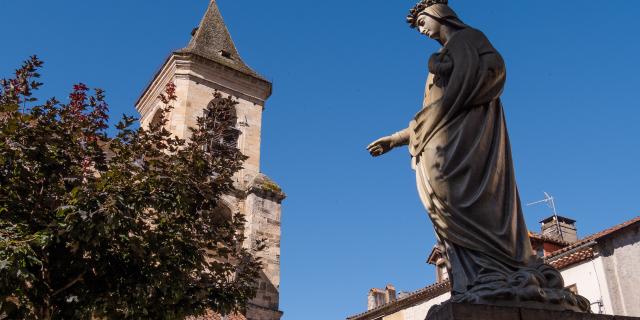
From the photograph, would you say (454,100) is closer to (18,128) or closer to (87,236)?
(87,236)

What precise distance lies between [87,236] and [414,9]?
585cm

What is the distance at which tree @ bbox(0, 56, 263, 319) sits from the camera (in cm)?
892

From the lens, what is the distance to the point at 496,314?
3.29 meters

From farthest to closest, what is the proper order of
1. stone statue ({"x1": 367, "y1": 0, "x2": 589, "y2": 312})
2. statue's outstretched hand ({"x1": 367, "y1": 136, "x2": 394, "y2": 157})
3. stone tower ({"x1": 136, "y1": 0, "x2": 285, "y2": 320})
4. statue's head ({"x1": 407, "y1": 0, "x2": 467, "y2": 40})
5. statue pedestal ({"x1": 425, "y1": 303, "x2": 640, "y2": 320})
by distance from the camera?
stone tower ({"x1": 136, "y1": 0, "x2": 285, "y2": 320}) → statue's outstretched hand ({"x1": 367, "y1": 136, "x2": 394, "y2": 157}) → statue's head ({"x1": 407, "y1": 0, "x2": 467, "y2": 40}) → stone statue ({"x1": 367, "y1": 0, "x2": 589, "y2": 312}) → statue pedestal ({"x1": 425, "y1": 303, "x2": 640, "y2": 320})

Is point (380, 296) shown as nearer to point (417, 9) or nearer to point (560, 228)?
point (560, 228)

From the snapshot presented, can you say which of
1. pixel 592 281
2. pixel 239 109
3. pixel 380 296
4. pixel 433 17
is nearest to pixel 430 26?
pixel 433 17

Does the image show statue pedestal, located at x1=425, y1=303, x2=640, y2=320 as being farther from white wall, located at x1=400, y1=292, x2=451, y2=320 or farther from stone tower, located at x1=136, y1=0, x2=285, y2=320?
stone tower, located at x1=136, y1=0, x2=285, y2=320

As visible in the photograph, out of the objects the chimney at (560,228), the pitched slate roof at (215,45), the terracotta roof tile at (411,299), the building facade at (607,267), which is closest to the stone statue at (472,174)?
the building facade at (607,267)

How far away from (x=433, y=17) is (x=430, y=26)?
64 mm

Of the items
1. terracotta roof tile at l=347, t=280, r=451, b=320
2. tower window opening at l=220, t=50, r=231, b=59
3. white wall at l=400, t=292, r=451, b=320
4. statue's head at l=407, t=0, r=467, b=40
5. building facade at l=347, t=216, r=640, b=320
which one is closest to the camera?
statue's head at l=407, t=0, r=467, b=40

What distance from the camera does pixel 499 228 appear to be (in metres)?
3.88

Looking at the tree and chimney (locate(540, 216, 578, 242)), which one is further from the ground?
chimney (locate(540, 216, 578, 242))

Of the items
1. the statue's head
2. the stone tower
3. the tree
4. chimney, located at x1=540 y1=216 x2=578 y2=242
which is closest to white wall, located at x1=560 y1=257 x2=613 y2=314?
chimney, located at x1=540 y1=216 x2=578 y2=242

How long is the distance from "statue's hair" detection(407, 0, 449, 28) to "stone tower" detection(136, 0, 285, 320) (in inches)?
848
